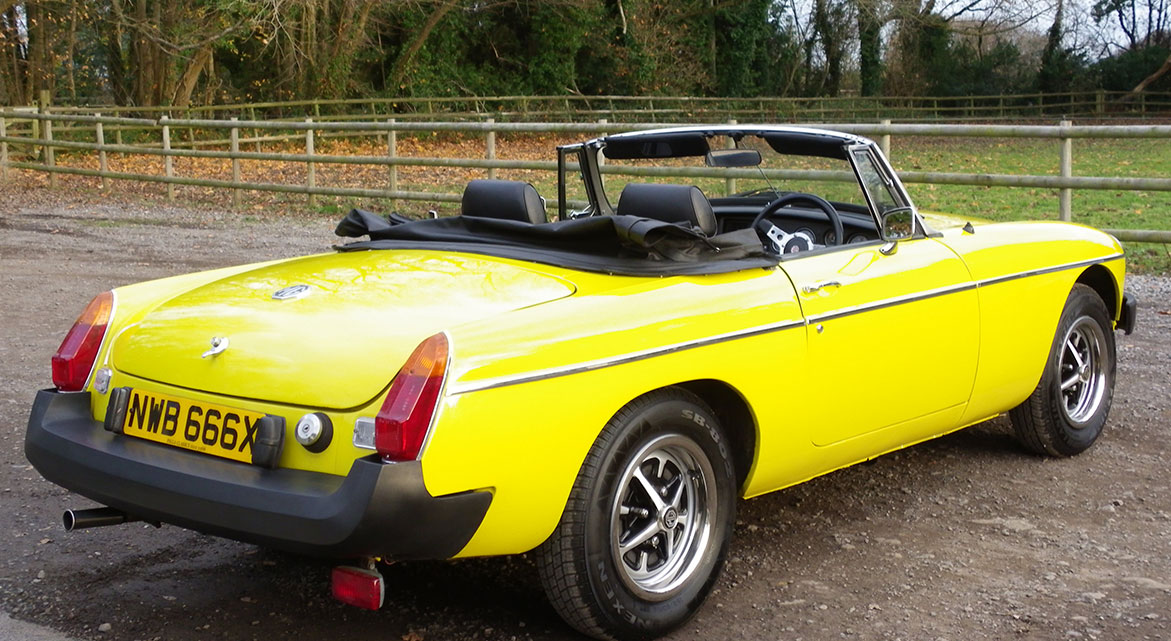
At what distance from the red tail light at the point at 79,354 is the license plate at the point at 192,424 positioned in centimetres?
33

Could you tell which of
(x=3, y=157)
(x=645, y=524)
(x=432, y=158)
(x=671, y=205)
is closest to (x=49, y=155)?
→ (x=3, y=157)

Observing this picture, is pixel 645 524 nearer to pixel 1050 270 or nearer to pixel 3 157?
pixel 1050 270

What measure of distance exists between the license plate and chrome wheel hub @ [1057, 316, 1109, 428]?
139 inches

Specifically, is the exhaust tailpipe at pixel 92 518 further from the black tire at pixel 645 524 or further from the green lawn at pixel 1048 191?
the green lawn at pixel 1048 191

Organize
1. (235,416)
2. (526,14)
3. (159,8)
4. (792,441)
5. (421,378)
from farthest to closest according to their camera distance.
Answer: (526,14) → (159,8) → (792,441) → (235,416) → (421,378)

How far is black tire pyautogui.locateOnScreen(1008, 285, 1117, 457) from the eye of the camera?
5168mm

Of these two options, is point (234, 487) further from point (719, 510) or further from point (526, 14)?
point (526, 14)

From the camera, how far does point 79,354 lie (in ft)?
12.3

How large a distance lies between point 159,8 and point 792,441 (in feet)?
83.0

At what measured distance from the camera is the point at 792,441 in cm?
397

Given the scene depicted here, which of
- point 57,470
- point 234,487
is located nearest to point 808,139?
point 234,487

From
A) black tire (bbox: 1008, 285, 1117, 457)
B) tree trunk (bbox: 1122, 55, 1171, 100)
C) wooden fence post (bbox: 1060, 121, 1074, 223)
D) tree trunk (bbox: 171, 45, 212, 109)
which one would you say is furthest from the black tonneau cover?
tree trunk (bbox: 1122, 55, 1171, 100)

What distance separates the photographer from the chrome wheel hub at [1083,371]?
17.5 feet

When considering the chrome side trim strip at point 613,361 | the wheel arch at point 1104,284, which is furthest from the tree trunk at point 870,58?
the chrome side trim strip at point 613,361
